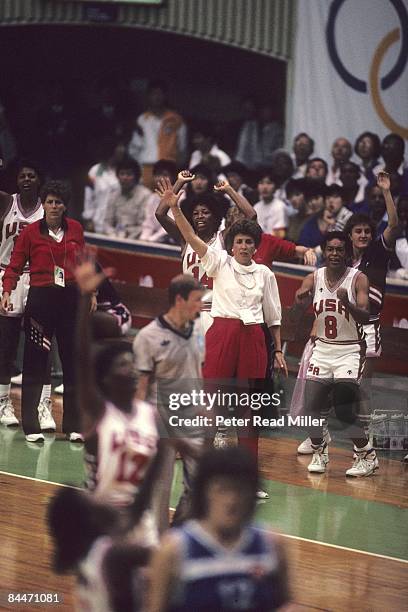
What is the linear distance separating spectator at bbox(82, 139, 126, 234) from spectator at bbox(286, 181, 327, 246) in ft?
8.14

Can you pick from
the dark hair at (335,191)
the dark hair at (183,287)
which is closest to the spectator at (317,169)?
the dark hair at (335,191)

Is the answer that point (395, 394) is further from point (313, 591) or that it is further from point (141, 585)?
point (141, 585)

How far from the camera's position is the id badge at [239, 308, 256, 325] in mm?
10000

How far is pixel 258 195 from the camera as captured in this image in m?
15.9

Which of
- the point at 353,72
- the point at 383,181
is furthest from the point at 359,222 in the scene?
the point at 353,72

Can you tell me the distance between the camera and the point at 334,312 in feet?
35.1

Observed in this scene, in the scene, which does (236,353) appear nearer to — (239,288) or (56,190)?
(239,288)

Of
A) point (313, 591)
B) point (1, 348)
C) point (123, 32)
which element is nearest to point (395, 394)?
point (1, 348)

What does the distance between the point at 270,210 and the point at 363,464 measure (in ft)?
17.7

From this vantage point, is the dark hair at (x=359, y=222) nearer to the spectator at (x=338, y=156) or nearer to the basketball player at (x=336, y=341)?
the basketball player at (x=336, y=341)

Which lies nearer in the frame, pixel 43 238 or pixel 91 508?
pixel 91 508

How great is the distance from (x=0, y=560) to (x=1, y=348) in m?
3.68

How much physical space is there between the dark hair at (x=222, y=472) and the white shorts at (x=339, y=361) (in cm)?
570

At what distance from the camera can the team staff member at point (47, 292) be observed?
1090 centimetres
